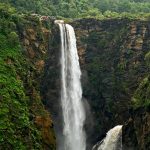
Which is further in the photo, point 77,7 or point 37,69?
point 77,7

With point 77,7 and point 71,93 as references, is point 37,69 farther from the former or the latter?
point 77,7

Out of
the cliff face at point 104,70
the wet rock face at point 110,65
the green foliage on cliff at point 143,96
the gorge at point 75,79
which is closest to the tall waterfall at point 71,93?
the gorge at point 75,79

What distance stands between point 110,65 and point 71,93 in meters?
6.40

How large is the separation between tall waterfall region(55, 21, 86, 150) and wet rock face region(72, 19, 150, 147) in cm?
102

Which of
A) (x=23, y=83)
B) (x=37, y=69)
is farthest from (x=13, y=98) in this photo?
(x=37, y=69)

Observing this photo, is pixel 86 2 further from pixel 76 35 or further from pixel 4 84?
pixel 4 84

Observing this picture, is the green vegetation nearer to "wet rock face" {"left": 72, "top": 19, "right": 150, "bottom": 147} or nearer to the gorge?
"wet rock face" {"left": 72, "top": 19, "right": 150, "bottom": 147}

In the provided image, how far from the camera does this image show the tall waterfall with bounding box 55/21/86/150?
2066 inches

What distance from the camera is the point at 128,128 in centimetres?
4616

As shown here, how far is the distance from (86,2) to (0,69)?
47.2m

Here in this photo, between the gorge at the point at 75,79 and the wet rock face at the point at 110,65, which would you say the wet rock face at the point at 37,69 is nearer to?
the gorge at the point at 75,79

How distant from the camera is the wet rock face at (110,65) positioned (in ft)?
177

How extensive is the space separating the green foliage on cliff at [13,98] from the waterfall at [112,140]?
28.6 ft

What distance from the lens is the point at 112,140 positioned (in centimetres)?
4809
